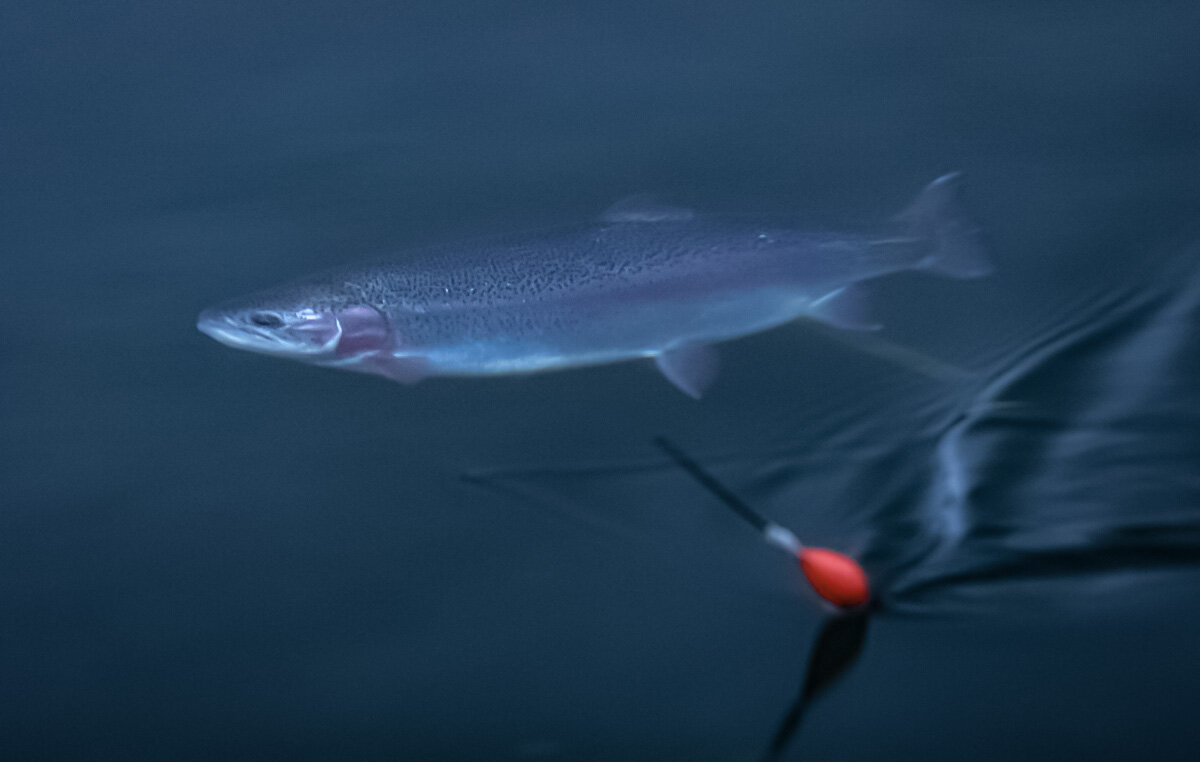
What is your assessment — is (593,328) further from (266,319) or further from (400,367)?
(266,319)

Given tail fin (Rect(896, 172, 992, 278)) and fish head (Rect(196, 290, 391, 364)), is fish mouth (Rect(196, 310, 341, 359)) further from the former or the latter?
tail fin (Rect(896, 172, 992, 278))

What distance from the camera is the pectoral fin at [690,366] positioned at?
3.33 meters

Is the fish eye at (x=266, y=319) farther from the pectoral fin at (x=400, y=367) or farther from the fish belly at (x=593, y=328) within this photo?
the fish belly at (x=593, y=328)

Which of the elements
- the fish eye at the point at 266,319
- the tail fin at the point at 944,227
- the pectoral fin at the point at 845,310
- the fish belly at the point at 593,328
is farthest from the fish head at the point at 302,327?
the tail fin at the point at 944,227

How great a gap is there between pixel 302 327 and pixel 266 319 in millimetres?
123

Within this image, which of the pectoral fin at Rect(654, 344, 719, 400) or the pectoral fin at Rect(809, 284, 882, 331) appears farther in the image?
the pectoral fin at Rect(809, 284, 882, 331)

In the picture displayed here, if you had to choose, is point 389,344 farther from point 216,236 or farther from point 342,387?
point 216,236

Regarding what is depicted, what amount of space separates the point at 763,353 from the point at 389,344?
4.22 ft

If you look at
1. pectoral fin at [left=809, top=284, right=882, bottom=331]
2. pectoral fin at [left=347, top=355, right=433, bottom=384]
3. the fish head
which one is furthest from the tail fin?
the fish head

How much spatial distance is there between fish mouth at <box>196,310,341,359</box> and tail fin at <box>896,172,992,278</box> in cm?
206

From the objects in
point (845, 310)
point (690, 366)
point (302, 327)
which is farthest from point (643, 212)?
point (302, 327)

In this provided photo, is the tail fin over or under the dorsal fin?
under

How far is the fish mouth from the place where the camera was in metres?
3.31

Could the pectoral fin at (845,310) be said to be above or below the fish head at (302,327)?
below
